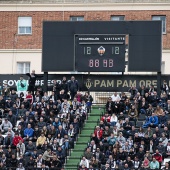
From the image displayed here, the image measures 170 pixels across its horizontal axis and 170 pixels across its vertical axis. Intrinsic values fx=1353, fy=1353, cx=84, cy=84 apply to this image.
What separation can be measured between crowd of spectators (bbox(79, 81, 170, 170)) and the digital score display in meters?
2.16

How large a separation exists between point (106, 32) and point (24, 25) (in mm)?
22741

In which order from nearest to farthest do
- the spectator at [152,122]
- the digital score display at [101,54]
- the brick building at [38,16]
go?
1. the spectator at [152,122]
2. the digital score display at [101,54]
3. the brick building at [38,16]

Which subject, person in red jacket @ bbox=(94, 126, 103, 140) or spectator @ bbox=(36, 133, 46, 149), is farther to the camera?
person in red jacket @ bbox=(94, 126, 103, 140)

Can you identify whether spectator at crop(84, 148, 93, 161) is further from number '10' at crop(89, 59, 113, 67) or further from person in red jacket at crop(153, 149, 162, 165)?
number '10' at crop(89, 59, 113, 67)

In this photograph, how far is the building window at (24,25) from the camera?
106 metres

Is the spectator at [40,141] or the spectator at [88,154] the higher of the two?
the spectator at [40,141]

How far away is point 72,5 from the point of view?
10481 cm

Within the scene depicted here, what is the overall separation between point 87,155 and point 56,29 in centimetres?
1231

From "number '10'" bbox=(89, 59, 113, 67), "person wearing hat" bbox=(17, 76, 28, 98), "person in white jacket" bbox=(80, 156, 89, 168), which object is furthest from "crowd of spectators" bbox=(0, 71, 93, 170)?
"number '10'" bbox=(89, 59, 113, 67)

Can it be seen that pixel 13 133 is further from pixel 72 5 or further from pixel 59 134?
pixel 72 5

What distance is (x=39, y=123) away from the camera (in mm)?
78688

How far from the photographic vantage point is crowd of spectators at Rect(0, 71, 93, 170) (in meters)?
75.0

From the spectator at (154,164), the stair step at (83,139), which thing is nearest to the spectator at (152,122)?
the stair step at (83,139)

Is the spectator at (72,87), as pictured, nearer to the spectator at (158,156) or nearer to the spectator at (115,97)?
the spectator at (115,97)
